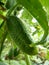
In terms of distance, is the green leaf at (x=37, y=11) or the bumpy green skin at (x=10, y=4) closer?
the green leaf at (x=37, y=11)

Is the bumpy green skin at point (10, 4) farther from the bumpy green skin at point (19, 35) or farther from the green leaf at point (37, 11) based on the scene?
the green leaf at point (37, 11)

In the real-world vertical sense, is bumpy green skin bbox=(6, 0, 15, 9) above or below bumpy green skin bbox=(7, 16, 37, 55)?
above

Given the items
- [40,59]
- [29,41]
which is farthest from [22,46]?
[40,59]

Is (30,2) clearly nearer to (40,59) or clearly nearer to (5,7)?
(5,7)

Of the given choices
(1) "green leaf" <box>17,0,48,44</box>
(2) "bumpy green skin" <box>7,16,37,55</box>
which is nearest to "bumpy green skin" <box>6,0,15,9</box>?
(2) "bumpy green skin" <box>7,16,37,55</box>

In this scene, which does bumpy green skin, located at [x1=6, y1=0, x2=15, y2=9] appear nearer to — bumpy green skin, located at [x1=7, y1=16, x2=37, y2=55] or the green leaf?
bumpy green skin, located at [x1=7, y1=16, x2=37, y2=55]

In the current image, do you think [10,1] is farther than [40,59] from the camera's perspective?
No

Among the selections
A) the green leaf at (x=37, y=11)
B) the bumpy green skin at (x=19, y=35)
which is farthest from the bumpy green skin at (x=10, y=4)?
the green leaf at (x=37, y=11)

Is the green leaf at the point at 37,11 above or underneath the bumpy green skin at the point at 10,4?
underneath

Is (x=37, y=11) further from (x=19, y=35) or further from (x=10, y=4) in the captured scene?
(x=10, y=4)
